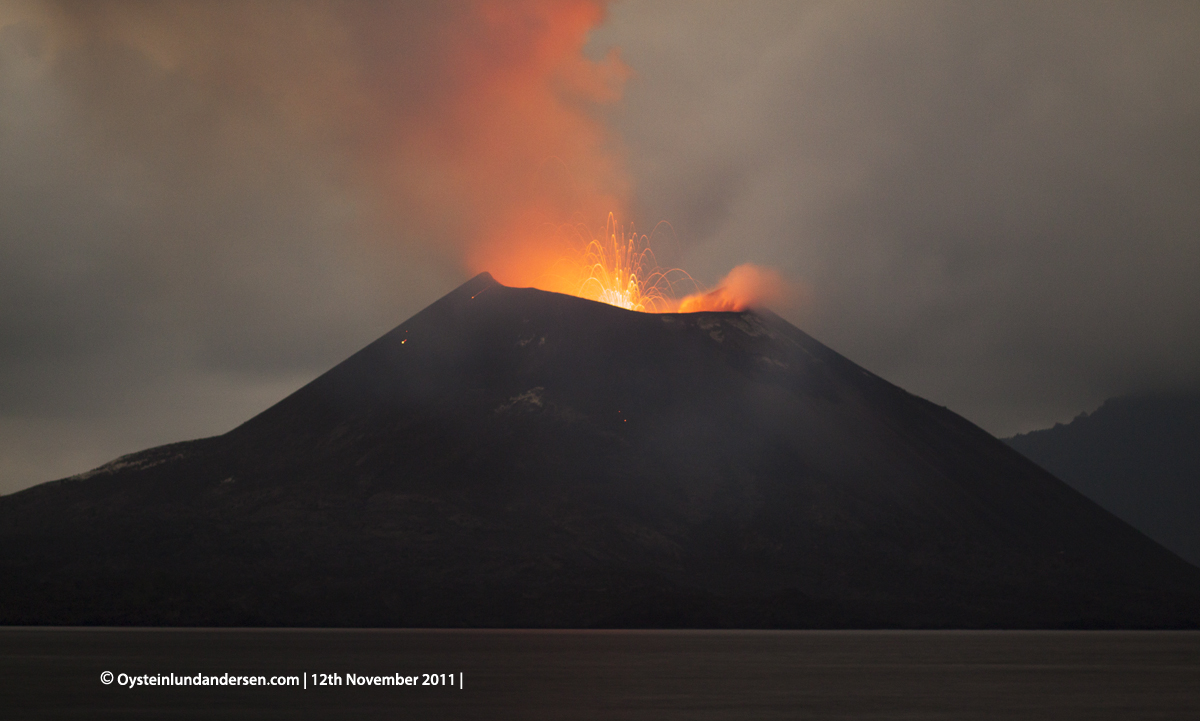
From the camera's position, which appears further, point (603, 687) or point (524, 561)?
point (524, 561)

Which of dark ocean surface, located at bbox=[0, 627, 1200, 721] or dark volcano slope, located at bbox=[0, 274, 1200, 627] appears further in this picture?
dark volcano slope, located at bbox=[0, 274, 1200, 627]

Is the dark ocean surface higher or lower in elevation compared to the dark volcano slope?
lower

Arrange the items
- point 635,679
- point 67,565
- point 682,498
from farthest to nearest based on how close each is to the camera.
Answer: point 682,498 < point 67,565 < point 635,679

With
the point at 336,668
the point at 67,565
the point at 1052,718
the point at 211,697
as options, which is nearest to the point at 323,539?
the point at 67,565

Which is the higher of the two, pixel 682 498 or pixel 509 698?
pixel 682 498

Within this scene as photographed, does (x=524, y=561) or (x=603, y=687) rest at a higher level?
(x=524, y=561)

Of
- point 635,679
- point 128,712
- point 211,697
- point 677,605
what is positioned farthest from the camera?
point 677,605

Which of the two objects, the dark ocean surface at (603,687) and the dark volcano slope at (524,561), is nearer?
the dark ocean surface at (603,687)

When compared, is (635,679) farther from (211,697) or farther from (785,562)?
(785,562)
